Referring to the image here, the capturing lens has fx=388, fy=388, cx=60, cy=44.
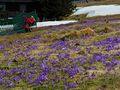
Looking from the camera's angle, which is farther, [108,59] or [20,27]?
[20,27]

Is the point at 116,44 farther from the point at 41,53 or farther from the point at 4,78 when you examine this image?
the point at 4,78

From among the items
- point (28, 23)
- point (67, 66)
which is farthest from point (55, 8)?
point (67, 66)

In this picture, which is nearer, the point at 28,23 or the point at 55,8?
the point at 28,23

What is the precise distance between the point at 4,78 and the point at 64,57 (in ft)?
12.3

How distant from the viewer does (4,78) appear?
634 inches

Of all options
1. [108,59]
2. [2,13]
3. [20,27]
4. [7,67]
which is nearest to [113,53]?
[108,59]

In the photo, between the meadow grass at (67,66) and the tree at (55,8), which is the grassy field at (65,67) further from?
the tree at (55,8)

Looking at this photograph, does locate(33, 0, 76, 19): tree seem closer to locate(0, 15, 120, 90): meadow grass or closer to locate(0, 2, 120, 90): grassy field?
locate(0, 15, 120, 90): meadow grass

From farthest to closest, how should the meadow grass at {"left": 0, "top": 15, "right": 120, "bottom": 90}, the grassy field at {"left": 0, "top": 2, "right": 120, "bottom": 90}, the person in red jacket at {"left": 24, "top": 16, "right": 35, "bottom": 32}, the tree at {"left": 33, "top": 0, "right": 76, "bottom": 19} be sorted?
1. the tree at {"left": 33, "top": 0, "right": 76, "bottom": 19}
2. the person in red jacket at {"left": 24, "top": 16, "right": 35, "bottom": 32}
3. the grassy field at {"left": 0, "top": 2, "right": 120, "bottom": 90}
4. the meadow grass at {"left": 0, "top": 15, "right": 120, "bottom": 90}

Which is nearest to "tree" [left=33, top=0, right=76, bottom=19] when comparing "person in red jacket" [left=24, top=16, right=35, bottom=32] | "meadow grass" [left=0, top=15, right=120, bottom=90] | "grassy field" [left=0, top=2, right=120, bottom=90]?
"person in red jacket" [left=24, top=16, right=35, bottom=32]

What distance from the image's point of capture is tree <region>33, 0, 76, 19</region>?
210 feet

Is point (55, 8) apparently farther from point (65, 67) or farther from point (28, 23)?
point (65, 67)

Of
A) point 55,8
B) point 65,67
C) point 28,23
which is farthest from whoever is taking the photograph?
point 55,8

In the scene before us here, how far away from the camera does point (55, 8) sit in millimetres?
63875
